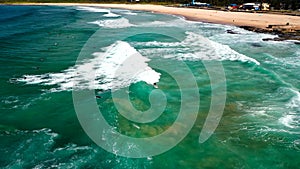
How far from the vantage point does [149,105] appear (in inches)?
667

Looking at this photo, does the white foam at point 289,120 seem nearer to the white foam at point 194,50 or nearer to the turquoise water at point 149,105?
the turquoise water at point 149,105

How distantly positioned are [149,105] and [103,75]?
22.9 feet

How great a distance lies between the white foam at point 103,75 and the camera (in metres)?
20.1

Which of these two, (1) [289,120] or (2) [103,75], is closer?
(1) [289,120]

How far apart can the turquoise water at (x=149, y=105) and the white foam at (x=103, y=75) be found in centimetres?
9

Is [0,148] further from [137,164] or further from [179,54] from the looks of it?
[179,54]

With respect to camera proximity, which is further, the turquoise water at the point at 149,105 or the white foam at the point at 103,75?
the white foam at the point at 103,75

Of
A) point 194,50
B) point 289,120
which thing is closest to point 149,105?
point 289,120

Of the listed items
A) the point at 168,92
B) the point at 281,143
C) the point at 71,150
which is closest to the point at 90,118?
the point at 71,150

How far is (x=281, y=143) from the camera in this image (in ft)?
41.9

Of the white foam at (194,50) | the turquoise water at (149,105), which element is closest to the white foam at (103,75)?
the turquoise water at (149,105)

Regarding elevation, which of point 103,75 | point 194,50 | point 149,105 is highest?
point 194,50

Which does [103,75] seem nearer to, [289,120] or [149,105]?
[149,105]

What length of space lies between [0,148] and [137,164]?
21.2 ft
